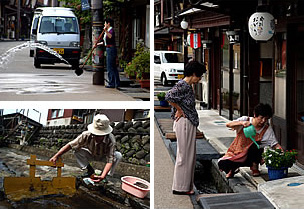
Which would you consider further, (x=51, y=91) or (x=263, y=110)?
(x=51, y=91)

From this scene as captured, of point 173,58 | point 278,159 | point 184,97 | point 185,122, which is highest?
point 173,58

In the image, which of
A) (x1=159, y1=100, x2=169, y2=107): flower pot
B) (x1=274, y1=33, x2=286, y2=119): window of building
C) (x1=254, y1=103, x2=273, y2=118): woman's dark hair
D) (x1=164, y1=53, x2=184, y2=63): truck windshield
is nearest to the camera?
(x1=254, y1=103, x2=273, y2=118): woman's dark hair

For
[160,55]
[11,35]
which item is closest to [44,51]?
[160,55]

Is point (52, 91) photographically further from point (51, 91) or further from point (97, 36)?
point (97, 36)

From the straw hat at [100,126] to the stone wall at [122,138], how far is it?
63 millimetres

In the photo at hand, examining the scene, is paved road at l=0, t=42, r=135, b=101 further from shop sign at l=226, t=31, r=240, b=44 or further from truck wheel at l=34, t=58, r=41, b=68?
shop sign at l=226, t=31, r=240, b=44

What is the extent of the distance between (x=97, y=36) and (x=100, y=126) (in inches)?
195

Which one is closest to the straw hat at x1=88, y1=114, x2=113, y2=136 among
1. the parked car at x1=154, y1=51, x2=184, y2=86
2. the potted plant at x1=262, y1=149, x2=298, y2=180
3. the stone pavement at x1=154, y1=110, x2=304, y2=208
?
the stone pavement at x1=154, y1=110, x2=304, y2=208

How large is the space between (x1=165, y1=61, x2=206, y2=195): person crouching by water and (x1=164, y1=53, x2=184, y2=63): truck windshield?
17553 millimetres

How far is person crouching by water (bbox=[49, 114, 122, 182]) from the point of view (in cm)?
352

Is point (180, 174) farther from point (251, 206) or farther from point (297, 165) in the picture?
point (297, 165)

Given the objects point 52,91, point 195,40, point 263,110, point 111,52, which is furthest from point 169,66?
point 263,110

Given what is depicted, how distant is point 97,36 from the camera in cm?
830

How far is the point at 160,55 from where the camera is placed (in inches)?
943
